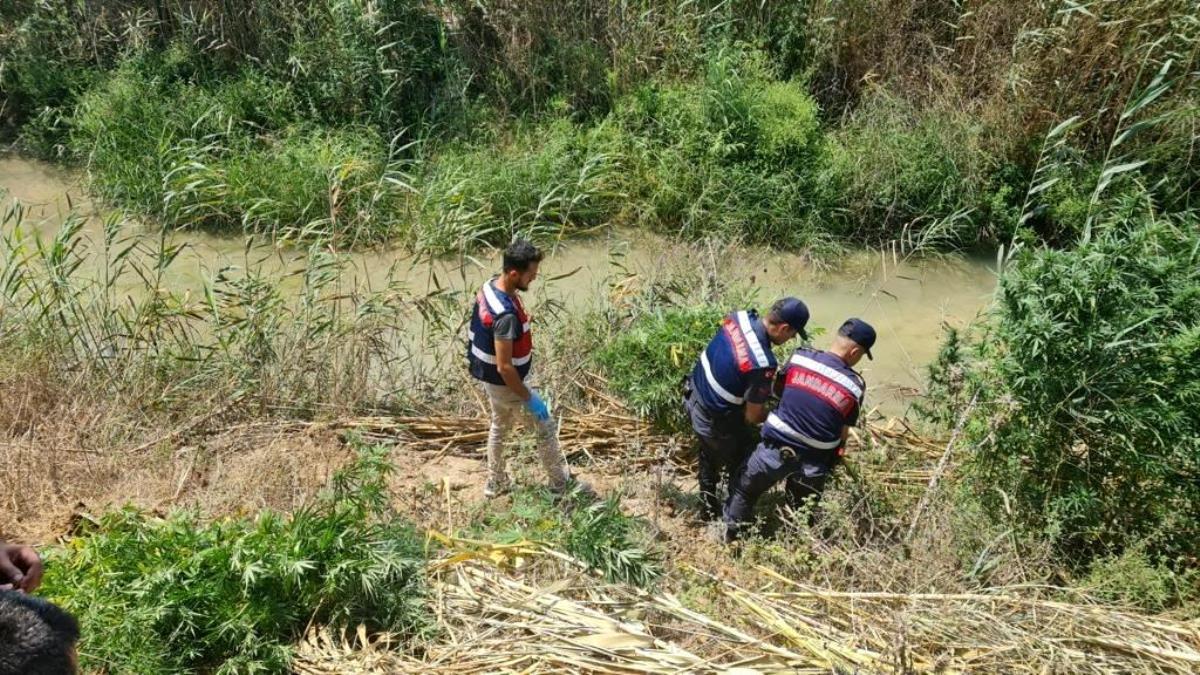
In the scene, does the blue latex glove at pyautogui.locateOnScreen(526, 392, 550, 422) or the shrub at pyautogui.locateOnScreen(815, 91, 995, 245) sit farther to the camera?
the shrub at pyautogui.locateOnScreen(815, 91, 995, 245)

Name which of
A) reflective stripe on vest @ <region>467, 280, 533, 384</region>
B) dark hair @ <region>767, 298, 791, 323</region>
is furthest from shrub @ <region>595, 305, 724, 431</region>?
reflective stripe on vest @ <region>467, 280, 533, 384</region>

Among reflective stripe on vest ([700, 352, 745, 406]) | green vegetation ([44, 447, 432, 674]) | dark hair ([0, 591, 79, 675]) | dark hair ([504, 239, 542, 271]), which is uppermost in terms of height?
dark hair ([0, 591, 79, 675])

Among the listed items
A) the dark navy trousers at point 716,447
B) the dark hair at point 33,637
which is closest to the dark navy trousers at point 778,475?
the dark navy trousers at point 716,447

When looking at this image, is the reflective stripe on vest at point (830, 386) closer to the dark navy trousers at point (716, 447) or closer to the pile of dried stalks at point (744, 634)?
the dark navy trousers at point (716, 447)

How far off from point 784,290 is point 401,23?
15.4 feet

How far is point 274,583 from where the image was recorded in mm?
3990

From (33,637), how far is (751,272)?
24.2ft

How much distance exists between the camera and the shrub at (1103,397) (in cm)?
465

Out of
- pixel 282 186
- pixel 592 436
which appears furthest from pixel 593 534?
pixel 282 186

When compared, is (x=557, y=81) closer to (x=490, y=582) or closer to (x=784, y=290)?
(x=784, y=290)

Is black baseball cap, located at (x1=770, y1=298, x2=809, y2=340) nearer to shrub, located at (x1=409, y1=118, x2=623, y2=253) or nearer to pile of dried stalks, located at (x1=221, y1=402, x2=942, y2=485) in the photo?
pile of dried stalks, located at (x1=221, y1=402, x2=942, y2=485)

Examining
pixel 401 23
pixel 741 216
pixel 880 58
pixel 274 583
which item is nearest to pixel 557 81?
pixel 401 23

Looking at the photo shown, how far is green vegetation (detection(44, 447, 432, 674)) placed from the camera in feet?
12.6

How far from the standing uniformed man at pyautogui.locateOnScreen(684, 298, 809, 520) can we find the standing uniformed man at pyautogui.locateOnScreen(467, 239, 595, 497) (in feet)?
2.58
